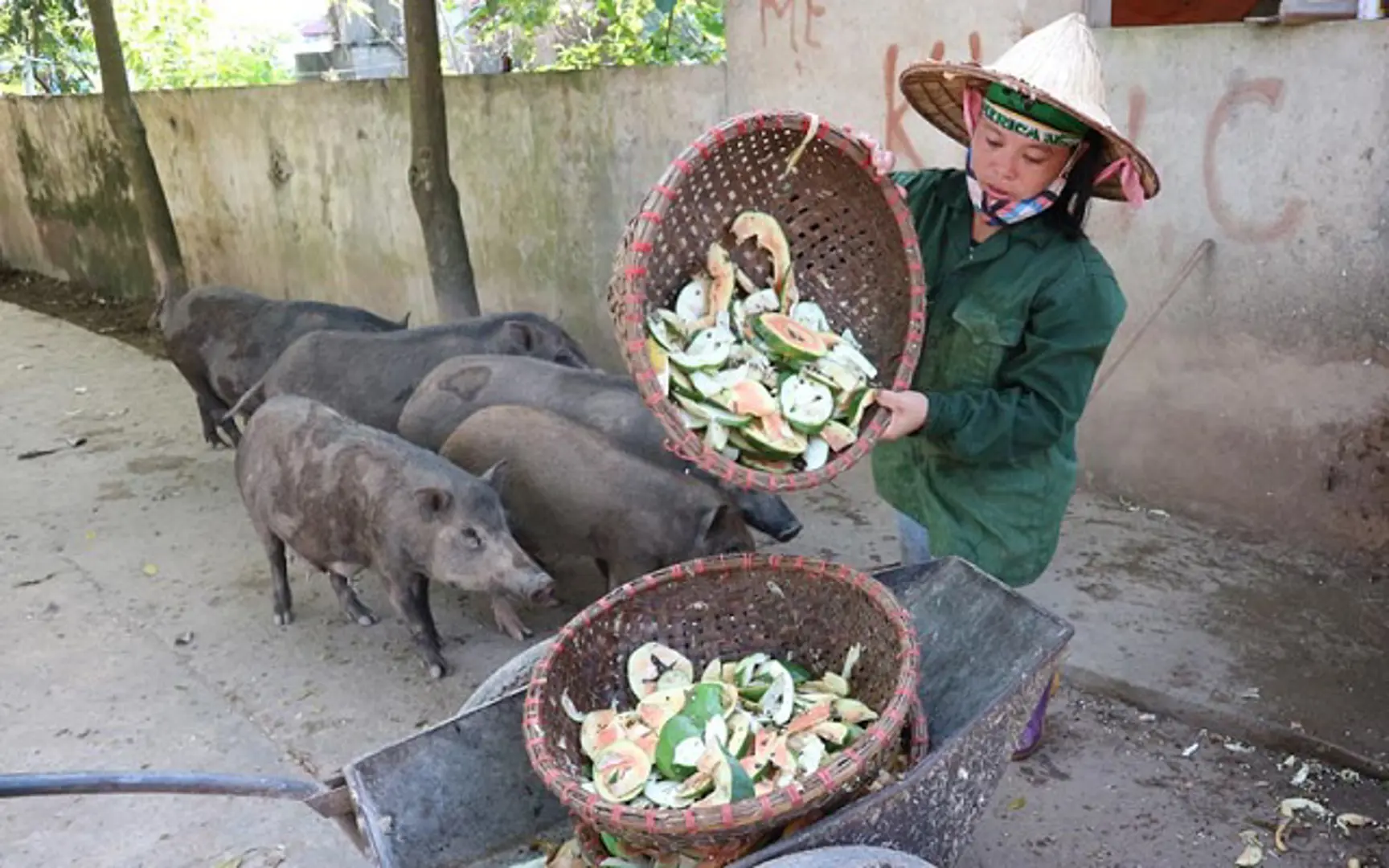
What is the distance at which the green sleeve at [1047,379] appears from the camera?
9.07 ft

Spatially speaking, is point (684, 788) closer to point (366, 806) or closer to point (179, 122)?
point (366, 806)

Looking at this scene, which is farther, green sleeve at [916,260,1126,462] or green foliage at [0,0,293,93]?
green foliage at [0,0,293,93]

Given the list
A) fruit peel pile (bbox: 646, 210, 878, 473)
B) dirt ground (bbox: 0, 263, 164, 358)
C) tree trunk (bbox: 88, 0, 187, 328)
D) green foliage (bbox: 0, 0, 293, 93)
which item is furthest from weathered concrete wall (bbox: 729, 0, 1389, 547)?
green foliage (bbox: 0, 0, 293, 93)

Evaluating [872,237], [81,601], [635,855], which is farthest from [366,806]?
[81,601]

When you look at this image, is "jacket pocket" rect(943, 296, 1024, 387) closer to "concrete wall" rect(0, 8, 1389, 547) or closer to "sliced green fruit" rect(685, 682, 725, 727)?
"sliced green fruit" rect(685, 682, 725, 727)

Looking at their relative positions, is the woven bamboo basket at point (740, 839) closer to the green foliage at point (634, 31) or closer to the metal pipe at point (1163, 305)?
the metal pipe at point (1163, 305)

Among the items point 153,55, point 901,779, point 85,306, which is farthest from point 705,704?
point 153,55

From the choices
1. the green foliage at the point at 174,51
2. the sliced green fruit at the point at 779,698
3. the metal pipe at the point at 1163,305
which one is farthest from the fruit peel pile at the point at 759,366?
the green foliage at the point at 174,51

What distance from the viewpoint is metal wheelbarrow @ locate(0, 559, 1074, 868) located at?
2191 mm

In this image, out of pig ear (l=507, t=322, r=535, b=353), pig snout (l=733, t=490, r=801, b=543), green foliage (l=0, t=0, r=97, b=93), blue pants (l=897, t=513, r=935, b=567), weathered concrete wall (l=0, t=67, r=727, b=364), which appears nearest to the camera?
blue pants (l=897, t=513, r=935, b=567)

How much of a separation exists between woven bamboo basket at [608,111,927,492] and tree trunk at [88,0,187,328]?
7.68 metres

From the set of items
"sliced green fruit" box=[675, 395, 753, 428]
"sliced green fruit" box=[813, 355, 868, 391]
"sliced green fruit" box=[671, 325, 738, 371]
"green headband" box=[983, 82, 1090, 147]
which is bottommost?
"sliced green fruit" box=[675, 395, 753, 428]

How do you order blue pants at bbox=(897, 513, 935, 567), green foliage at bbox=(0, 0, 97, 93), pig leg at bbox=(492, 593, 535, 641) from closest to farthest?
blue pants at bbox=(897, 513, 935, 567), pig leg at bbox=(492, 593, 535, 641), green foliage at bbox=(0, 0, 97, 93)

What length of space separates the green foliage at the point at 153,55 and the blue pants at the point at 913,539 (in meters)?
14.9
